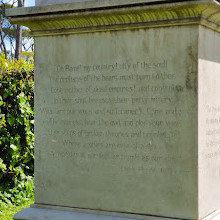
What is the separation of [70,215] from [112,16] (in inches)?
73.3

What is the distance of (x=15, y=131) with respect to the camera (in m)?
6.99

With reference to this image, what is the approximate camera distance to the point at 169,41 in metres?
3.69

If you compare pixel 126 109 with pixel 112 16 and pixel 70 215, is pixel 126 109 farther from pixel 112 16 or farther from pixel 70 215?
pixel 70 215

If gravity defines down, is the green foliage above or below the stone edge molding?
below

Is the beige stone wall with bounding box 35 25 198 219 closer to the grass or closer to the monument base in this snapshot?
the monument base

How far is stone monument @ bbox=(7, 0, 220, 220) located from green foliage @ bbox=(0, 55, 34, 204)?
8.68 ft

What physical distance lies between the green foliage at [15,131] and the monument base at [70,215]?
8.64 ft

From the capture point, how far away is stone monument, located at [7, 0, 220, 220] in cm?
Result: 362

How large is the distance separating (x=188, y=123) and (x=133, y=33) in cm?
94

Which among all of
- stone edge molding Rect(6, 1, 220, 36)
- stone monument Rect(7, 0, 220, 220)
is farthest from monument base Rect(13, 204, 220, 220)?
stone edge molding Rect(6, 1, 220, 36)

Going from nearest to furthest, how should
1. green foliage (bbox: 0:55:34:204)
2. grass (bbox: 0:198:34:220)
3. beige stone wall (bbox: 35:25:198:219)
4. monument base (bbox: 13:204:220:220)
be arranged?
beige stone wall (bbox: 35:25:198:219)
monument base (bbox: 13:204:220:220)
grass (bbox: 0:198:34:220)
green foliage (bbox: 0:55:34:204)

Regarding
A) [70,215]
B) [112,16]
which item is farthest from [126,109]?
[70,215]

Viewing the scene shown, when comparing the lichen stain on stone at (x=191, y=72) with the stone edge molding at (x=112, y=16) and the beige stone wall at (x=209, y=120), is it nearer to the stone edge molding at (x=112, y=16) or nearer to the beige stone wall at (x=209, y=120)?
the beige stone wall at (x=209, y=120)

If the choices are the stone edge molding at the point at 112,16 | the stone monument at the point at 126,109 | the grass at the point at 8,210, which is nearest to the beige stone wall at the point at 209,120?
the stone monument at the point at 126,109
